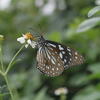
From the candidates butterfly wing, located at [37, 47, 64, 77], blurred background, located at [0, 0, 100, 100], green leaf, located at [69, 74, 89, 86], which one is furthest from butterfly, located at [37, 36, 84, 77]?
green leaf, located at [69, 74, 89, 86]

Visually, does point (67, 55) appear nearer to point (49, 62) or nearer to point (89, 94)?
point (49, 62)

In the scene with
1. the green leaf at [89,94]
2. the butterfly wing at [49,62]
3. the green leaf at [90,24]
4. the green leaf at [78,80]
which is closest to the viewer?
the butterfly wing at [49,62]

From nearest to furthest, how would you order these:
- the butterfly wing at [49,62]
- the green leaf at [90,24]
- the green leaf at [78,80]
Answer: the butterfly wing at [49,62], the green leaf at [90,24], the green leaf at [78,80]

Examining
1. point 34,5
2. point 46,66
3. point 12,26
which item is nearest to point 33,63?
point 12,26

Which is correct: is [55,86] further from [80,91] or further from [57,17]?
[57,17]

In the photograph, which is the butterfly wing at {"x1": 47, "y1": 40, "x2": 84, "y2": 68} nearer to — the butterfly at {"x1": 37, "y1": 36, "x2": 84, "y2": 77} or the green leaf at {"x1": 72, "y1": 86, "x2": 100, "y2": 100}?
the butterfly at {"x1": 37, "y1": 36, "x2": 84, "y2": 77}

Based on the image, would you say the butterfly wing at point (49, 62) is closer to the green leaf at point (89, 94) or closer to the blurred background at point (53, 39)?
the blurred background at point (53, 39)

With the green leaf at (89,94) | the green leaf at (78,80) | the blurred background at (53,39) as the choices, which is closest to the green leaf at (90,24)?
the blurred background at (53,39)

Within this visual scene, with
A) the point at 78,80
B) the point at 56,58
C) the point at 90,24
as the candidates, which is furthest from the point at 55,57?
the point at 78,80
